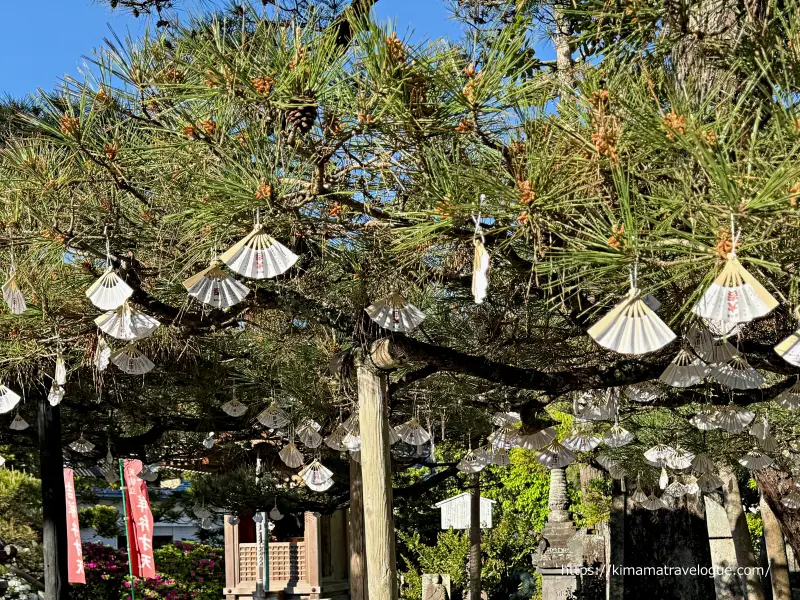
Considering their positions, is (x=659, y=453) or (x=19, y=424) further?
(x=19, y=424)

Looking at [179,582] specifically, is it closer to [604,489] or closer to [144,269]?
[604,489]

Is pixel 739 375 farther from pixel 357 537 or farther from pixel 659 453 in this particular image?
pixel 357 537

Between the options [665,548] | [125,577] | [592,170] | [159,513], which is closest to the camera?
[592,170]

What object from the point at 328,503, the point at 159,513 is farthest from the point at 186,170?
the point at 159,513

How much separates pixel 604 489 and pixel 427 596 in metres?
4.59

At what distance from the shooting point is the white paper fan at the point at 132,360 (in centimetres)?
430

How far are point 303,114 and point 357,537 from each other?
498 centimetres

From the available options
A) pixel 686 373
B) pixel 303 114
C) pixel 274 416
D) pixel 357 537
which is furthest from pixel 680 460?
pixel 303 114

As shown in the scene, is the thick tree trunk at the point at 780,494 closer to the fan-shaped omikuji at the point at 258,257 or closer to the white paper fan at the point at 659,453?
the white paper fan at the point at 659,453

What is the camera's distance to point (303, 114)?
261 centimetres

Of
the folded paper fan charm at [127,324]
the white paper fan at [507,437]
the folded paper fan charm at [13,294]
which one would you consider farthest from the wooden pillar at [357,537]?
the folded paper fan charm at [13,294]

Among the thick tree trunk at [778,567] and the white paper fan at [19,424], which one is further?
the thick tree trunk at [778,567]

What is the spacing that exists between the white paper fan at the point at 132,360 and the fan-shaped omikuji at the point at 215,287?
137cm

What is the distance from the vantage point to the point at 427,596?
11.9 meters
